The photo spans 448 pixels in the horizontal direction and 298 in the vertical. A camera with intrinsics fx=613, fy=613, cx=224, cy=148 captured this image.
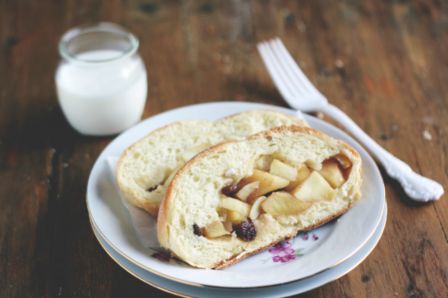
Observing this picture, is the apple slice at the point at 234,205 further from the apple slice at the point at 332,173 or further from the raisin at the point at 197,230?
the apple slice at the point at 332,173

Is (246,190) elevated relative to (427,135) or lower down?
elevated

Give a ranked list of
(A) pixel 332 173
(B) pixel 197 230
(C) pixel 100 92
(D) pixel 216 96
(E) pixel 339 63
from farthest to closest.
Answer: (E) pixel 339 63 → (D) pixel 216 96 → (C) pixel 100 92 → (A) pixel 332 173 → (B) pixel 197 230

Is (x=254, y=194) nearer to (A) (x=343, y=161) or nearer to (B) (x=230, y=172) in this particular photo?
(B) (x=230, y=172)

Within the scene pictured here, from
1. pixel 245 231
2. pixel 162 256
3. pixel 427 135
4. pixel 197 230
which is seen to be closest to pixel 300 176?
pixel 245 231

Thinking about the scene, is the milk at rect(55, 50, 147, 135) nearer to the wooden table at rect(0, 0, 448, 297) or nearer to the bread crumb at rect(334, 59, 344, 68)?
the wooden table at rect(0, 0, 448, 297)

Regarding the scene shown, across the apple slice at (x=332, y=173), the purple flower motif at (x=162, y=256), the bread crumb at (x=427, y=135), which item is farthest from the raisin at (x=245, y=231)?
the bread crumb at (x=427, y=135)
